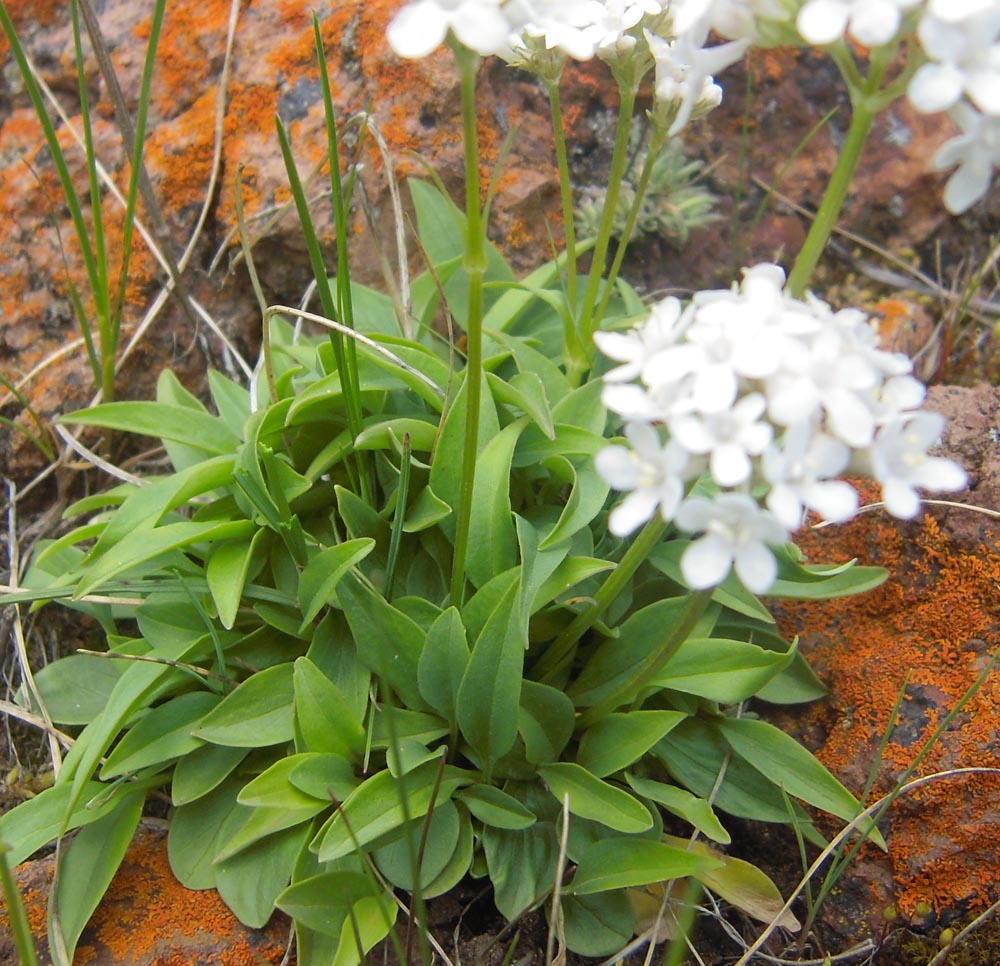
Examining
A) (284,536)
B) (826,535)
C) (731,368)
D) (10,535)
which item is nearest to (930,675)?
(826,535)

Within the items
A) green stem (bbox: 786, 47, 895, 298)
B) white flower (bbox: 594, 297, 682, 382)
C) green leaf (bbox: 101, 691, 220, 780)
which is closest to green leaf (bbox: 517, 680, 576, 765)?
green leaf (bbox: 101, 691, 220, 780)

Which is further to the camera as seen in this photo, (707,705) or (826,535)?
(826,535)

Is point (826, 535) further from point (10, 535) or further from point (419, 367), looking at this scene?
point (10, 535)

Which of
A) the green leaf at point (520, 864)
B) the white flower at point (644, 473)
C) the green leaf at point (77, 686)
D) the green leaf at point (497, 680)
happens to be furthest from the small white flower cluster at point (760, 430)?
the green leaf at point (77, 686)

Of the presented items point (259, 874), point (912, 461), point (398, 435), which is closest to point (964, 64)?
point (912, 461)

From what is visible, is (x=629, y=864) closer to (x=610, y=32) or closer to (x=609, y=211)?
(x=609, y=211)

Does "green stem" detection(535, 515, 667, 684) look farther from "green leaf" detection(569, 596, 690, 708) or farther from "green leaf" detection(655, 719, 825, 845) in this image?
"green leaf" detection(655, 719, 825, 845)
